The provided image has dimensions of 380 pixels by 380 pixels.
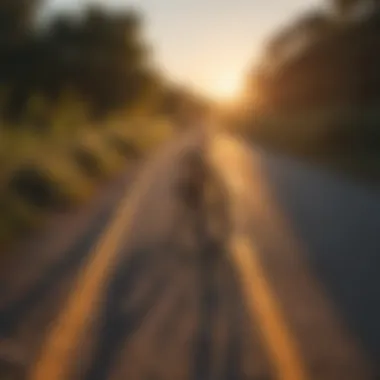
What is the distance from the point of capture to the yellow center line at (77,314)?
22.3ft

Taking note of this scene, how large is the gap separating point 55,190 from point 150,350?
1181 cm

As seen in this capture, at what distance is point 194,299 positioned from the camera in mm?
9266

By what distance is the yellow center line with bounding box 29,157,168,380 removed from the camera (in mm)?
6809

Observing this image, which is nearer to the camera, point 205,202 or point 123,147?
point 205,202

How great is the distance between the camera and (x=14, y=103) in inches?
975

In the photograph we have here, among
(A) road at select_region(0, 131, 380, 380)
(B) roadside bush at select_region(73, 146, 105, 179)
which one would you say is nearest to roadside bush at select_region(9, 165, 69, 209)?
(A) road at select_region(0, 131, 380, 380)

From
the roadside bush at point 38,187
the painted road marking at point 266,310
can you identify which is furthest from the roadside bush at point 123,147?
the painted road marking at point 266,310

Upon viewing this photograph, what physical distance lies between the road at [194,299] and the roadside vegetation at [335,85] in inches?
379

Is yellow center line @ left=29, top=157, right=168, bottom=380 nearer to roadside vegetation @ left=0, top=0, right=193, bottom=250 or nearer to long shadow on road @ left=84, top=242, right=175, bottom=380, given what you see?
long shadow on road @ left=84, top=242, right=175, bottom=380

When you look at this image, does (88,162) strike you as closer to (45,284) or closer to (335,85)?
(45,284)

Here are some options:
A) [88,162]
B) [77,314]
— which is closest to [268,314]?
[77,314]

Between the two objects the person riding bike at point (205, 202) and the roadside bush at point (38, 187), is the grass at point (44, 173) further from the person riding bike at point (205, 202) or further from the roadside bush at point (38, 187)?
the person riding bike at point (205, 202)

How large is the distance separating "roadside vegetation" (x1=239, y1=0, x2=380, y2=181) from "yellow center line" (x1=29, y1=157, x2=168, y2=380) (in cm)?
1146

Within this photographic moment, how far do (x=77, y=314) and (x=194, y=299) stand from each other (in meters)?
1.34
